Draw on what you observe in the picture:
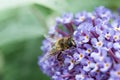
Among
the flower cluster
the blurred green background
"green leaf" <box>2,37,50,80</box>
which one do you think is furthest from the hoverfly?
"green leaf" <box>2,37,50,80</box>

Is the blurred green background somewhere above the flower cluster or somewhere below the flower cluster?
above

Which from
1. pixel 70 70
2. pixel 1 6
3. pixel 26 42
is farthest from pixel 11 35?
pixel 70 70

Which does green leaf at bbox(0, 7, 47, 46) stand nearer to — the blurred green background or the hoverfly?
the blurred green background

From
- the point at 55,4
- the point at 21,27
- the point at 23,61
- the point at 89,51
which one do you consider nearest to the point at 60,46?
the point at 89,51

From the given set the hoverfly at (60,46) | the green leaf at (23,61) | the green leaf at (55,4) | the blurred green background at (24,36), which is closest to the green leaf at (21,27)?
the blurred green background at (24,36)

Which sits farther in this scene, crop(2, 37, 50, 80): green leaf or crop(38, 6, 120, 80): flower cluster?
crop(2, 37, 50, 80): green leaf

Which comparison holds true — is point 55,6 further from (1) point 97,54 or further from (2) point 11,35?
(1) point 97,54

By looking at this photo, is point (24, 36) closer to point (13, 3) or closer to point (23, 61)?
point (23, 61)
